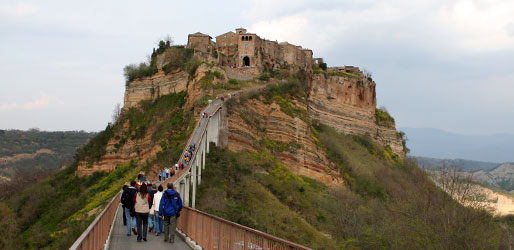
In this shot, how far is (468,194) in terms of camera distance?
36.9 meters

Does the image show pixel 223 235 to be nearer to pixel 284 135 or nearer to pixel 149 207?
pixel 149 207

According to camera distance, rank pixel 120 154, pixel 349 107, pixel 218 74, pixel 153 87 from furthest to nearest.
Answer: pixel 349 107 → pixel 153 87 → pixel 120 154 → pixel 218 74

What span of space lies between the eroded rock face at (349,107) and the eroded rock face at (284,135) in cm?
1043

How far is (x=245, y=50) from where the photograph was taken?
63.9m

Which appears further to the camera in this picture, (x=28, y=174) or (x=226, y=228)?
(x=28, y=174)

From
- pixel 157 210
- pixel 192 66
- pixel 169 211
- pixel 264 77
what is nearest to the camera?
pixel 169 211

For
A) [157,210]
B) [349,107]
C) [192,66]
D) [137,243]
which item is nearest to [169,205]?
[157,210]

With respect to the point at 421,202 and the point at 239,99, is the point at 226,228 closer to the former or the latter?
the point at 421,202

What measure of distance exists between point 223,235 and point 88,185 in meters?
45.8

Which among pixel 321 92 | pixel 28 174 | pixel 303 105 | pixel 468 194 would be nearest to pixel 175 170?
pixel 468 194

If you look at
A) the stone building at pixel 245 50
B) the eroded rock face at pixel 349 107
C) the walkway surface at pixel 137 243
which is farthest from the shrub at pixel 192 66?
the walkway surface at pixel 137 243

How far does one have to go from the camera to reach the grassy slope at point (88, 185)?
4344cm

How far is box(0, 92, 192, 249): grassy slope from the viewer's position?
43.4 metres

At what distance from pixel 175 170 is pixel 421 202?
55.3ft
